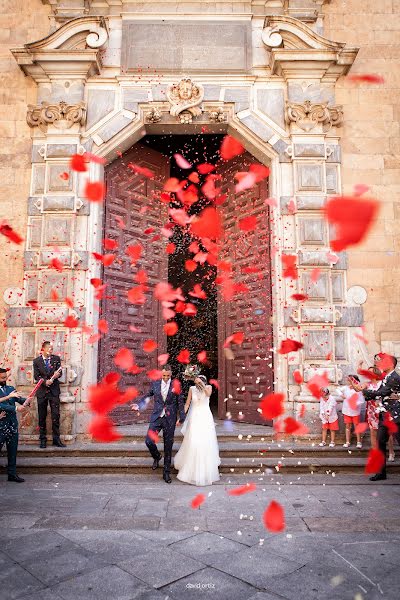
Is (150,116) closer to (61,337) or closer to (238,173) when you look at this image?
(238,173)

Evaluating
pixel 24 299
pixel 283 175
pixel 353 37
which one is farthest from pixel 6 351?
pixel 353 37

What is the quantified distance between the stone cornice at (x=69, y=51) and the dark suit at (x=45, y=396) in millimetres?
5484

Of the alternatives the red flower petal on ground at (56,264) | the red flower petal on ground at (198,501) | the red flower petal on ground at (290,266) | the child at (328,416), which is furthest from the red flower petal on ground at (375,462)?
the red flower petal on ground at (56,264)

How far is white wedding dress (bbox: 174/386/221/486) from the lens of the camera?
6.62 m

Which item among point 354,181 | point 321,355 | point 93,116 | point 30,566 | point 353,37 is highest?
point 353,37

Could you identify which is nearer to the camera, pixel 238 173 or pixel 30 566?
pixel 30 566

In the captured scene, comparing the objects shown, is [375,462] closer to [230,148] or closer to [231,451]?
[231,451]

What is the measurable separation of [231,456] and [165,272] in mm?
4434

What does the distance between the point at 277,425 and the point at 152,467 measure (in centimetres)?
250

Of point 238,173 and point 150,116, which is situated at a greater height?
point 150,116

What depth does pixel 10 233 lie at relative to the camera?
8.61 metres

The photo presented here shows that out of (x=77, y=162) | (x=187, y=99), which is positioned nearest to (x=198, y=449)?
(x=77, y=162)

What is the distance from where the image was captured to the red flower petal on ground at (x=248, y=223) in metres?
9.80

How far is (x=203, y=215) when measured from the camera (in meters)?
13.5
